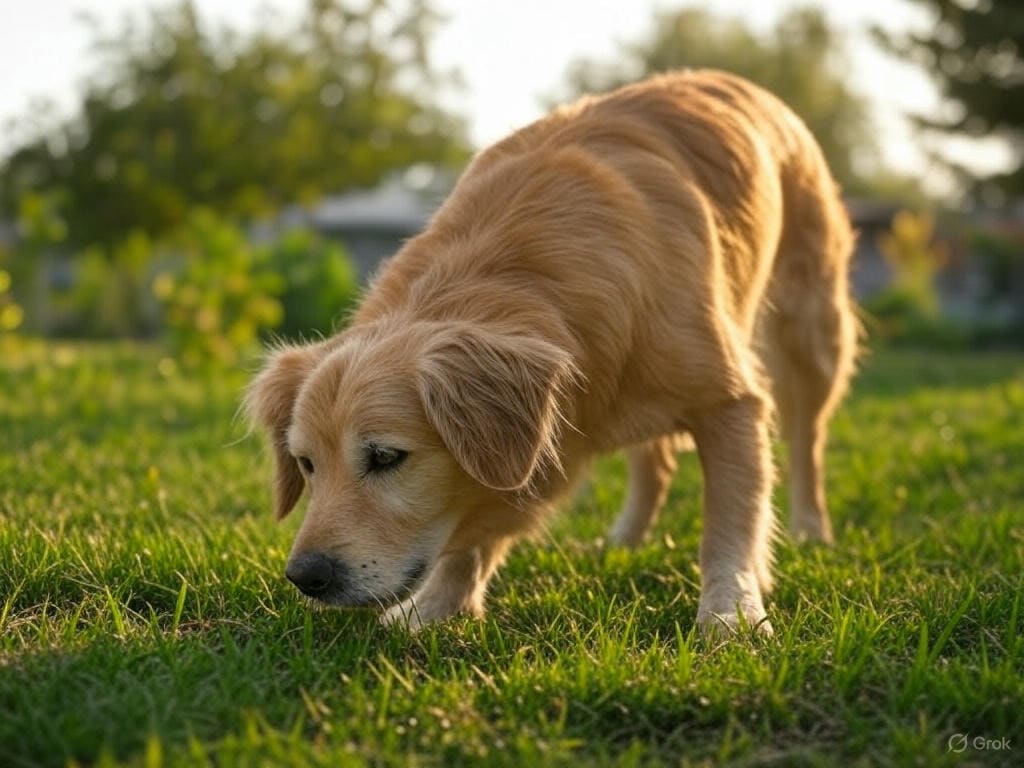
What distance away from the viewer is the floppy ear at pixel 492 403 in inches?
124

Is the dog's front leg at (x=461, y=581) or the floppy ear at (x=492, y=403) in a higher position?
the floppy ear at (x=492, y=403)

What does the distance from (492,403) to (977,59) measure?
2081cm

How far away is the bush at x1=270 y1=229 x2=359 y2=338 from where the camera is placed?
13.8 m

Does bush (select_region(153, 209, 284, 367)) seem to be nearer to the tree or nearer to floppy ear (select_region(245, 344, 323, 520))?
floppy ear (select_region(245, 344, 323, 520))

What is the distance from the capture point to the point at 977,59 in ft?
70.4

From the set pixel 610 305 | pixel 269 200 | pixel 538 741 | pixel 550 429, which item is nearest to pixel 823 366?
pixel 610 305

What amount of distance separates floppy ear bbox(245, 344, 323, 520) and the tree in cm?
1947

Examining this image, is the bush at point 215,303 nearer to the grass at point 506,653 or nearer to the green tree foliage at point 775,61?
the grass at point 506,653

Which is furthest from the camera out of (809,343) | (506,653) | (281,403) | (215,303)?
(215,303)

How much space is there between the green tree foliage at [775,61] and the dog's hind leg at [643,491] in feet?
137

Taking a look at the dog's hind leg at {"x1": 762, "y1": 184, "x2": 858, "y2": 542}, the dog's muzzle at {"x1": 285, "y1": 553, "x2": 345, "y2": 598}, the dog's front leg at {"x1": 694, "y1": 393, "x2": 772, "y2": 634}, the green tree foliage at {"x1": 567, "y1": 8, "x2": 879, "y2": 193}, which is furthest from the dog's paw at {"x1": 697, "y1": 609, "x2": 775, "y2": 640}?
the green tree foliage at {"x1": 567, "y1": 8, "x2": 879, "y2": 193}

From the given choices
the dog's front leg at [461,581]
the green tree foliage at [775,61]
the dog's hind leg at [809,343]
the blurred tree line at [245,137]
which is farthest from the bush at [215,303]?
the green tree foliage at [775,61]

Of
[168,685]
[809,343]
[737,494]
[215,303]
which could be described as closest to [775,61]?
[215,303]

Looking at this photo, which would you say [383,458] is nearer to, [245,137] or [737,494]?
[737,494]
